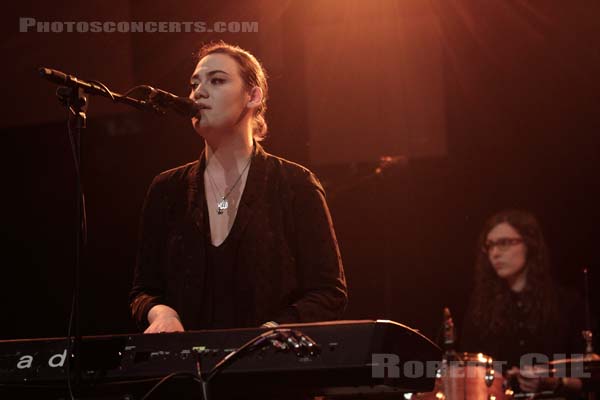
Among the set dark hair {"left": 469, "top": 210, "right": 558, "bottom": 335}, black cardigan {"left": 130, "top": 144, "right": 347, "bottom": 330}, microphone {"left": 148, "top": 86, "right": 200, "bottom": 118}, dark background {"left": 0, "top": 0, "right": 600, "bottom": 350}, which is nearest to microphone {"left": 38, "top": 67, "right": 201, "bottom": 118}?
microphone {"left": 148, "top": 86, "right": 200, "bottom": 118}

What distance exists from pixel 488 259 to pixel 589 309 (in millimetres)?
638

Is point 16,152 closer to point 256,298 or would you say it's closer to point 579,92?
point 256,298

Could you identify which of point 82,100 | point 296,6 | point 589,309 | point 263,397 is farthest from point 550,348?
point 82,100

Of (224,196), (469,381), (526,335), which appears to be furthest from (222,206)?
(526,335)

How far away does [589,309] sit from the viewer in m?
5.03

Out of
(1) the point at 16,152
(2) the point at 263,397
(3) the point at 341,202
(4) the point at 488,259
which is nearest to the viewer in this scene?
(2) the point at 263,397

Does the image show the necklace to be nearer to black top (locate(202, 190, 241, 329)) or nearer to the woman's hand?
black top (locate(202, 190, 241, 329))

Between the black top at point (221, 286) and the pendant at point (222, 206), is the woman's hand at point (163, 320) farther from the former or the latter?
the pendant at point (222, 206)

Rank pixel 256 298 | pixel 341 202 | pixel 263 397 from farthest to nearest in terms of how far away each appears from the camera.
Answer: pixel 341 202
pixel 256 298
pixel 263 397

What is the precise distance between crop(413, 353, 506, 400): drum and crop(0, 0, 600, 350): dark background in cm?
61

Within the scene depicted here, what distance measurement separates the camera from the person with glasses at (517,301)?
196 inches

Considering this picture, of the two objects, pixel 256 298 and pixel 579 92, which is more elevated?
pixel 579 92

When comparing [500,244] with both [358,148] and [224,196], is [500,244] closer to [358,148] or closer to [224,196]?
[358,148]

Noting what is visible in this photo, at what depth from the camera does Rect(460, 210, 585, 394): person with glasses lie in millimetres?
4980
